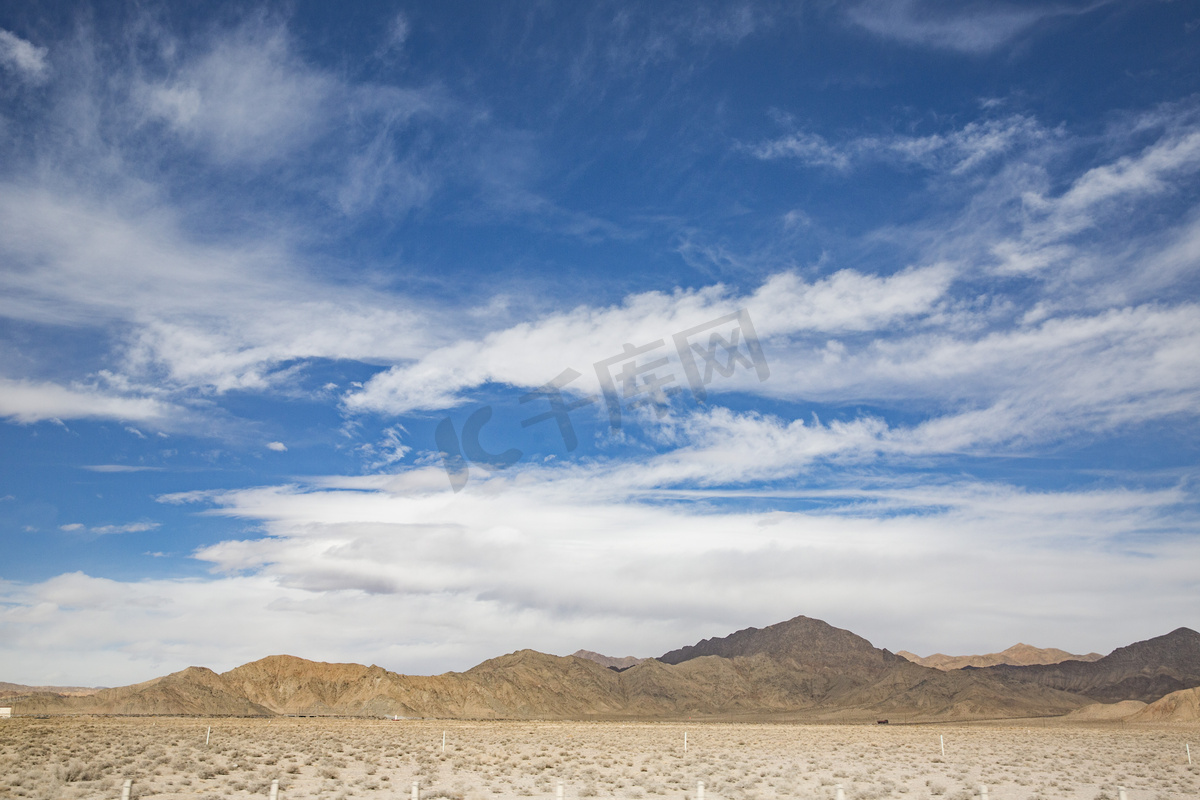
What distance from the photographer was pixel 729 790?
27.4 metres

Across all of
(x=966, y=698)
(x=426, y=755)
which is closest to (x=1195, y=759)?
(x=426, y=755)

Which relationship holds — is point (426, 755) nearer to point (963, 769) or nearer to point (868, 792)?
point (868, 792)

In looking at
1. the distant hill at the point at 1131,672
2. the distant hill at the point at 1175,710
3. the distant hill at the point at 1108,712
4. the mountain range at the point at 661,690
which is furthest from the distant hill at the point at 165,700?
the distant hill at the point at 1131,672

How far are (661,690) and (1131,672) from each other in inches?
4072

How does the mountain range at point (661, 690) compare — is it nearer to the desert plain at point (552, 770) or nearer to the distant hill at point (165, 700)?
the distant hill at point (165, 700)

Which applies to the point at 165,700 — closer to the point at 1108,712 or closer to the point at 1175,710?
the point at 1108,712

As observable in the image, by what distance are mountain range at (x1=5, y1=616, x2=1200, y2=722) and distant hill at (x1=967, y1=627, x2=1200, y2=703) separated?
0.34m

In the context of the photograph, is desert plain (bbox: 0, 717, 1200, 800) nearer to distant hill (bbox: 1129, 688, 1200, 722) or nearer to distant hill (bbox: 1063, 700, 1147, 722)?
distant hill (bbox: 1129, 688, 1200, 722)

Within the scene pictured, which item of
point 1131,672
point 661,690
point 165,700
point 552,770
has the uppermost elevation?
point 1131,672

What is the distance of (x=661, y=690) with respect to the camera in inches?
6550

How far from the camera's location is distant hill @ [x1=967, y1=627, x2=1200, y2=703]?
547ft

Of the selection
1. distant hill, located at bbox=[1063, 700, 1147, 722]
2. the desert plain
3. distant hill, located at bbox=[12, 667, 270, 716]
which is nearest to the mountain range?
distant hill, located at bbox=[12, 667, 270, 716]

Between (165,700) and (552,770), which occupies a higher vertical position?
(165,700)

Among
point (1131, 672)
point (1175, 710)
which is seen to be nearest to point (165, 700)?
point (1175, 710)
